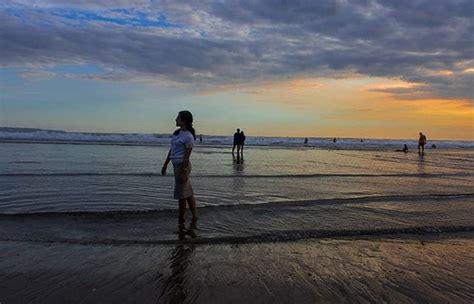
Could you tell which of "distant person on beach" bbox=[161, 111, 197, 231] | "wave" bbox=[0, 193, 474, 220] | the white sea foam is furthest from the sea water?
the white sea foam

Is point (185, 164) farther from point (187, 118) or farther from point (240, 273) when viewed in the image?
point (240, 273)

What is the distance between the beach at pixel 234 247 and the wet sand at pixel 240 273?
0.05 feet

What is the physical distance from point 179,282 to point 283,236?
8.64 feet

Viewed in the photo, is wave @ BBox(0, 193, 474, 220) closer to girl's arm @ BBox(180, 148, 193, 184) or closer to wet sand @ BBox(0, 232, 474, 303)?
girl's arm @ BBox(180, 148, 193, 184)

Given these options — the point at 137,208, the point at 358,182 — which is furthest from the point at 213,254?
the point at 358,182

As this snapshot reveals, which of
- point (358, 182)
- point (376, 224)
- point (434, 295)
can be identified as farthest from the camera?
point (358, 182)

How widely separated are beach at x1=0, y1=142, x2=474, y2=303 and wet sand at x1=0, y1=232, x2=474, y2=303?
1cm

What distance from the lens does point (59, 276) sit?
482 centimetres

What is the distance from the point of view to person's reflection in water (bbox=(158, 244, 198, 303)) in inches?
169

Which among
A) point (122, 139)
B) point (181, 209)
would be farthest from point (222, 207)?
point (122, 139)

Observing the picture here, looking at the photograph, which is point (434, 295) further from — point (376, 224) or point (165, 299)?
point (376, 224)

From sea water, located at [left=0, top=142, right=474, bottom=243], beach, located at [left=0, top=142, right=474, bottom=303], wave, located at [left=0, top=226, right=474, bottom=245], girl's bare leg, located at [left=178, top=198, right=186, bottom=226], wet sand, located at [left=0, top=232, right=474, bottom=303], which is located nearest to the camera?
wet sand, located at [left=0, top=232, right=474, bottom=303]

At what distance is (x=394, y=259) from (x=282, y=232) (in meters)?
1.99

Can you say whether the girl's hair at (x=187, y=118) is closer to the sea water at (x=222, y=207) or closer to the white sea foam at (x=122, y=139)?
the sea water at (x=222, y=207)
